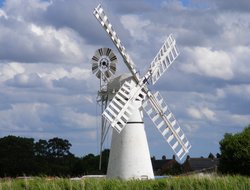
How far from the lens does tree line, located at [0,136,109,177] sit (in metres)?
72.5

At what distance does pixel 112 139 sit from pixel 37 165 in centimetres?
3847

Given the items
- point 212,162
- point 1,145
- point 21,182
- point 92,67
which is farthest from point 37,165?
point 21,182

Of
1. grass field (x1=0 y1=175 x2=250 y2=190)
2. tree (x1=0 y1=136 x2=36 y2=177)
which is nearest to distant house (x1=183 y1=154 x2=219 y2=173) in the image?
tree (x1=0 y1=136 x2=36 y2=177)

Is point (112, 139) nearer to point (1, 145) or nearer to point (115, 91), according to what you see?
point (115, 91)

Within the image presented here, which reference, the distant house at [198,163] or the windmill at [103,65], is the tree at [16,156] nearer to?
the distant house at [198,163]

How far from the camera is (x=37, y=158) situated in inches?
3177

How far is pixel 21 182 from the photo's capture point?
27578 millimetres

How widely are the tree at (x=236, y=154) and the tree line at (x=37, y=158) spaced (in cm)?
2632

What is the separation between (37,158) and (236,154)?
4206 centimetres

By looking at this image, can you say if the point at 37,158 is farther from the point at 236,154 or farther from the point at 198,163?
the point at 236,154

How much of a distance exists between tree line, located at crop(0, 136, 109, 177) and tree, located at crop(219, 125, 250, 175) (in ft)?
86.3

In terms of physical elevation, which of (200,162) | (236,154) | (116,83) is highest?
(200,162)

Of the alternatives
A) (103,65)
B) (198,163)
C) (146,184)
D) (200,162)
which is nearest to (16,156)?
(198,163)

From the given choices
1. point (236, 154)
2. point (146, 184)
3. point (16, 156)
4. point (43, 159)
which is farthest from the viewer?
point (43, 159)
